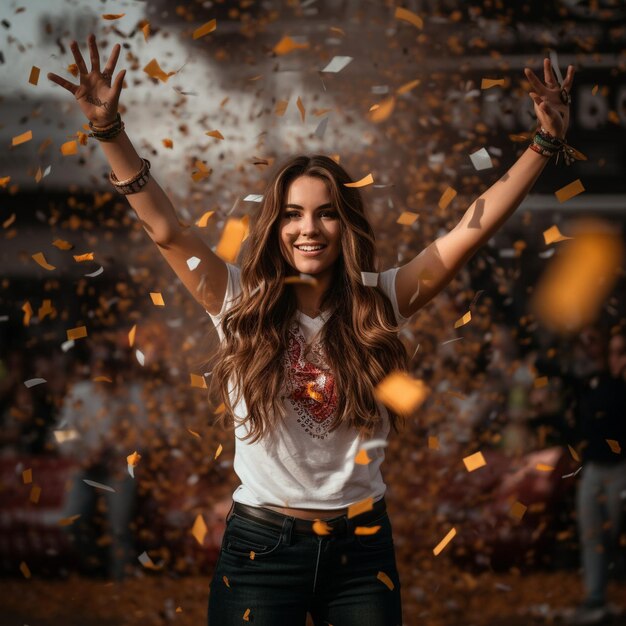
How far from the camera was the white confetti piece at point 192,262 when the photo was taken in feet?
6.97

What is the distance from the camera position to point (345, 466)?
6.81ft

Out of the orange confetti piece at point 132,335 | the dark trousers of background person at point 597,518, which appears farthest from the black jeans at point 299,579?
the dark trousers of background person at point 597,518

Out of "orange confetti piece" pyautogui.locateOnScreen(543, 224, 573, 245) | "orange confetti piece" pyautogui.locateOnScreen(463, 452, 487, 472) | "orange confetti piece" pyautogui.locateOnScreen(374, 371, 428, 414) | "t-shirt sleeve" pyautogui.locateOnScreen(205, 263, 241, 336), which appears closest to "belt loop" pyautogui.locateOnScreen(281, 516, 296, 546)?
"orange confetti piece" pyautogui.locateOnScreen(374, 371, 428, 414)

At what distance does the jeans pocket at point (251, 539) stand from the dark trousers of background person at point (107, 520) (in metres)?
4.04

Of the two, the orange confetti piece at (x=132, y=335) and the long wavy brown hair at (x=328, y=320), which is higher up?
the long wavy brown hair at (x=328, y=320)

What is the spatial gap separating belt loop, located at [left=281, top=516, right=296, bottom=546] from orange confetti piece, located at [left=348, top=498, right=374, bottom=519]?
0.43ft

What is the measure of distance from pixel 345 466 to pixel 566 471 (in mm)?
4373

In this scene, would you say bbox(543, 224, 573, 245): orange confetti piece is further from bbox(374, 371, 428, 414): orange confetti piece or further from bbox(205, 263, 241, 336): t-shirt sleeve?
bbox(205, 263, 241, 336): t-shirt sleeve

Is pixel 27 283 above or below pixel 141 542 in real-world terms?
above

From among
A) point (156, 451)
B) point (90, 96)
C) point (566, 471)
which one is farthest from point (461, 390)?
point (90, 96)

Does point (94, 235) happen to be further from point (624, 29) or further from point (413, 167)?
point (624, 29)

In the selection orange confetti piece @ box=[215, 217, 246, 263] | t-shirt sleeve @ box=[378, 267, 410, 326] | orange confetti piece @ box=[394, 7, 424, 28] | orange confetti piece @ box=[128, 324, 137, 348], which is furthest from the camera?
orange confetti piece @ box=[128, 324, 137, 348]

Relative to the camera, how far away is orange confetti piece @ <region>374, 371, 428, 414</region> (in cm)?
218

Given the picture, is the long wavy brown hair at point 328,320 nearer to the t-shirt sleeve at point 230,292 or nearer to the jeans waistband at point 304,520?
the t-shirt sleeve at point 230,292
